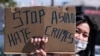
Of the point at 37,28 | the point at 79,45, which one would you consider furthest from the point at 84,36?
the point at 37,28

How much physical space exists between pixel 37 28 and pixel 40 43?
0.50 ft

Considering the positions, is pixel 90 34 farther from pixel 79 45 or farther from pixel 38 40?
pixel 38 40

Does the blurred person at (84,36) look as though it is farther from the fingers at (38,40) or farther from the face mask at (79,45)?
the fingers at (38,40)

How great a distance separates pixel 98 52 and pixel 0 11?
2.65 m

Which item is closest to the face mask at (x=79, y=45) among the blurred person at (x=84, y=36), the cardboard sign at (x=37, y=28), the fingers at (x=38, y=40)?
the blurred person at (x=84, y=36)

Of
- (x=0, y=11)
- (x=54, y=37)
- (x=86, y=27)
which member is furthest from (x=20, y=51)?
(x=0, y=11)

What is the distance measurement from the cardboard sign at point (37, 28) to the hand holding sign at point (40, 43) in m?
0.05

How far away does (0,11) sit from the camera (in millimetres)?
10594

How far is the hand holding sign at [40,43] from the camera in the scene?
4320 millimetres

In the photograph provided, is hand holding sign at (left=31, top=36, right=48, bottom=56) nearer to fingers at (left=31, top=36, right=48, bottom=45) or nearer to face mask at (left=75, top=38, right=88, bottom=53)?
fingers at (left=31, top=36, right=48, bottom=45)

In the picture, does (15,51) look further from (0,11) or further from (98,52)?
(98,52)

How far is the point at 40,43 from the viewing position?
434 cm

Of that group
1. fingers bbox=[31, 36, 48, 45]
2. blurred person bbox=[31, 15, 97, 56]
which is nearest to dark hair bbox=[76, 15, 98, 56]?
blurred person bbox=[31, 15, 97, 56]

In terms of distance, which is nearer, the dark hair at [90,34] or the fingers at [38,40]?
the fingers at [38,40]
